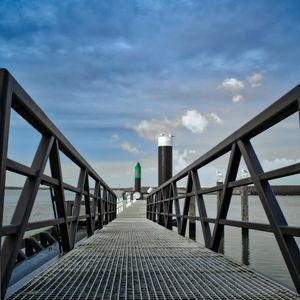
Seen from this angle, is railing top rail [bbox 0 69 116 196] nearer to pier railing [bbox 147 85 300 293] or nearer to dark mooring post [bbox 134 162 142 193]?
pier railing [bbox 147 85 300 293]

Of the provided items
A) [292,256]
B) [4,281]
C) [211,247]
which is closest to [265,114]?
[292,256]

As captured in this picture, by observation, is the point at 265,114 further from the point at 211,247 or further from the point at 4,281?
the point at 211,247

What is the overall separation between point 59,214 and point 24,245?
4.35 metres

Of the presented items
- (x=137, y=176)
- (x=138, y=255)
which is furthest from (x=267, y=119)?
(x=137, y=176)

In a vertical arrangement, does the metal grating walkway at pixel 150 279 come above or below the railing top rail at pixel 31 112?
below

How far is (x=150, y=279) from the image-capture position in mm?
3068

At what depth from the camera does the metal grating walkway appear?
2.61 metres

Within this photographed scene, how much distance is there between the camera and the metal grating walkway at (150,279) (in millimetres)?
2607

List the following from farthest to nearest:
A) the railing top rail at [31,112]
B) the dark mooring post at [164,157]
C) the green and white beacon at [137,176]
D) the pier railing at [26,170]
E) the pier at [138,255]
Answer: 1. the green and white beacon at [137,176]
2. the dark mooring post at [164,157]
3. the pier at [138,255]
4. the railing top rail at [31,112]
5. the pier railing at [26,170]

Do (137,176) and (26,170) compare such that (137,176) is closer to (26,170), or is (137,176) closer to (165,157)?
(165,157)

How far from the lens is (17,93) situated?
8.00ft

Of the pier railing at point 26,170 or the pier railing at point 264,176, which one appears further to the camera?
the pier railing at point 264,176

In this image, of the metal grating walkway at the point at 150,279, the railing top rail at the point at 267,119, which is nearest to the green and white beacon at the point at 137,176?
the metal grating walkway at the point at 150,279

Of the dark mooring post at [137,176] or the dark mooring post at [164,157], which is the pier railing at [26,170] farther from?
the dark mooring post at [137,176]
